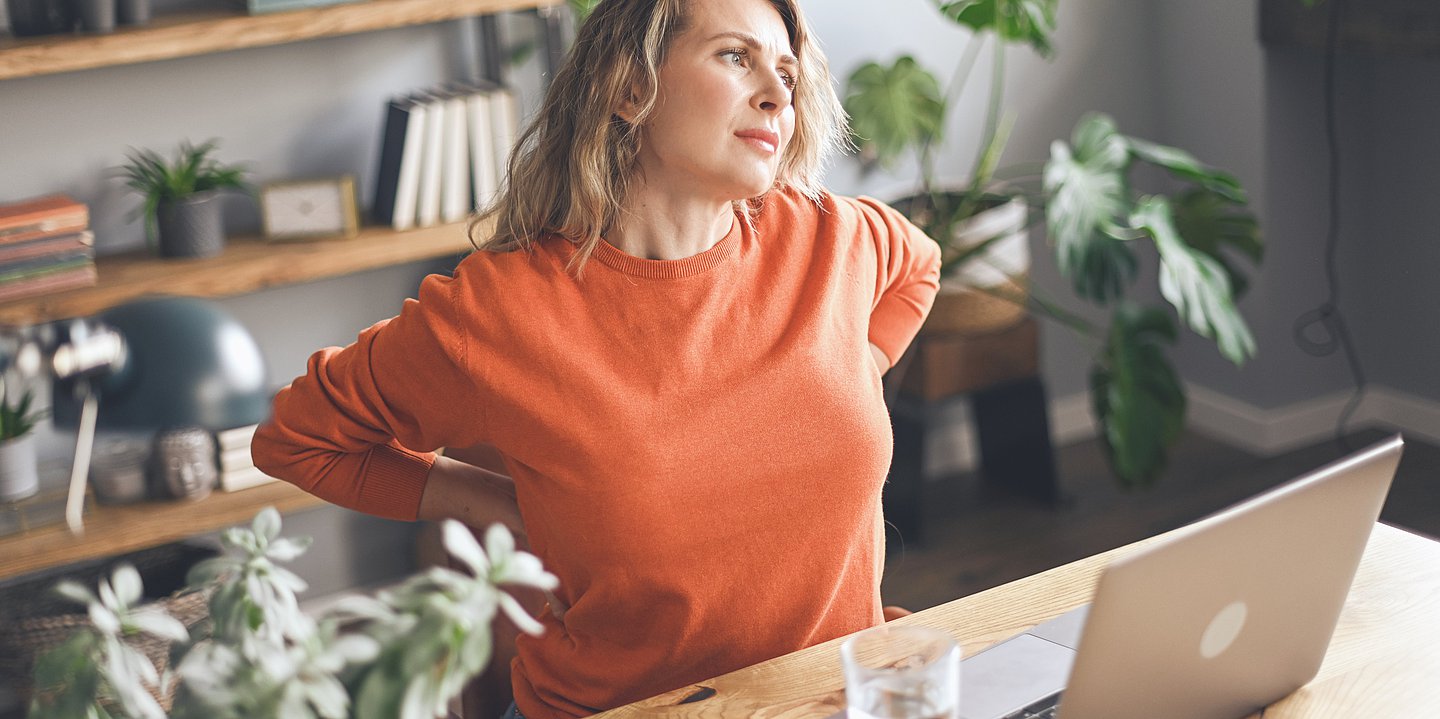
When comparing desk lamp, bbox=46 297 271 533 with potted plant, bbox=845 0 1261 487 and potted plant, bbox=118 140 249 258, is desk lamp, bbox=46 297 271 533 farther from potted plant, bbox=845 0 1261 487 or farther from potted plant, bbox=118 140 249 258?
potted plant, bbox=845 0 1261 487

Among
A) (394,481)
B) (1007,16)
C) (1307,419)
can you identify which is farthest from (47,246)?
(1307,419)

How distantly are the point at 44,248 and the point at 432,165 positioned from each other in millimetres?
716

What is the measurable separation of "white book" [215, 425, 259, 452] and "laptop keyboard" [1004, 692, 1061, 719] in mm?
1827

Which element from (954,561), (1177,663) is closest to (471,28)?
(954,561)

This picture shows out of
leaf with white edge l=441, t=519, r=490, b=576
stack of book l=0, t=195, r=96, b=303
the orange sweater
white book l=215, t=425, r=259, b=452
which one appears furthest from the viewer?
white book l=215, t=425, r=259, b=452

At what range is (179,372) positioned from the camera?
80.5 inches

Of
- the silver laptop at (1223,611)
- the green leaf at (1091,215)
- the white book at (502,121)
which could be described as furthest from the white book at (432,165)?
the silver laptop at (1223,611)

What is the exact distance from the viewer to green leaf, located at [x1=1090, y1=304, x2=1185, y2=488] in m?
2.87

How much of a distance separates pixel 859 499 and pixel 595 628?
29cm

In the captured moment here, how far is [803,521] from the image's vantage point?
138 cm

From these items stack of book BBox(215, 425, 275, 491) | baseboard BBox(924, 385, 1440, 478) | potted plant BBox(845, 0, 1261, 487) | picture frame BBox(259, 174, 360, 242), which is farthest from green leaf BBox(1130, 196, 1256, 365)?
stack of book BBox(215, 425, 275, 491)

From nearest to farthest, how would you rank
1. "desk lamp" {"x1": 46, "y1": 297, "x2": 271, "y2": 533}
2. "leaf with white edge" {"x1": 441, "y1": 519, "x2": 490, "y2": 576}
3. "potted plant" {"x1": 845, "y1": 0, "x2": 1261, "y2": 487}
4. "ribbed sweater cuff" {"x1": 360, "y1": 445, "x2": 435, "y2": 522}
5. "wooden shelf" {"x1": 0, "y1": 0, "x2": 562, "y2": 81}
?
"leaf with white edge" {"x1": 441, "y1": 519, "x2": 490, "y2": 576}
"ribbed sweater cuff" {"x1": 360, "y1": 445, "x2": 435, "y2": 522}
"desk lamp" {"x1": 46, "y1": 297, "x2": 271, "y2": 533}
"wooden shelf" {"x1": 0, "y1": 0, "x2": 562, "y2": 81}
"potted plant" {"x1": 845, "y1": 0, "x2": 1261, "y2": 487}

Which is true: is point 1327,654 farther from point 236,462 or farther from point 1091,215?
point 236,462

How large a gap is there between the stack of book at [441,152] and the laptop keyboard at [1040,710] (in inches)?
72.8
